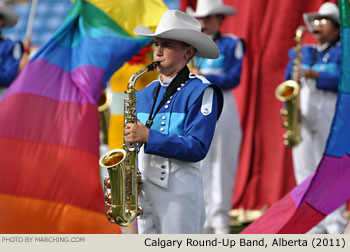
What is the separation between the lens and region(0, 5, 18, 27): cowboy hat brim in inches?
316

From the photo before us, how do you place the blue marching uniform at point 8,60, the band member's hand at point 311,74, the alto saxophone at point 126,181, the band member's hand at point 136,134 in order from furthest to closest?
1. the blue marching uniform at point 8,60
2. the band member's hand at point 311,74
3. the alto saxophone at point 126,181
4. the band member's hand at point 136,134

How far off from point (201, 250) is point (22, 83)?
2.77 meters

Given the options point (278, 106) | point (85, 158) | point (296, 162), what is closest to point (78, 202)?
point (85, 158)

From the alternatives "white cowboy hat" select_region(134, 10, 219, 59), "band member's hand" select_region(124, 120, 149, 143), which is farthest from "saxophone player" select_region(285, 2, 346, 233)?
"band member's hand" select_region(124, 120, 149, 143)

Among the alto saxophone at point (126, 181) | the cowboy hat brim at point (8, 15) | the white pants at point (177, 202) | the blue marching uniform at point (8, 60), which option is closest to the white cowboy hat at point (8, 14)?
the cowboy hat brim at point (8, 15)

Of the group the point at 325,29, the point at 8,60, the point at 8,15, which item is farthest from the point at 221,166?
the point at 8,15

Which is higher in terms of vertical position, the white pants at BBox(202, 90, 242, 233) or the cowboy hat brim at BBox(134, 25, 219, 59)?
the cowboy hat brim at BBox(134, 25, 219, 59)

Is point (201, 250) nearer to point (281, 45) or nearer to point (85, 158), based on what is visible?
point (85, 158)

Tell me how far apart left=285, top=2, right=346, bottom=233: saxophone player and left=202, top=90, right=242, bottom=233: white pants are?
0.66 meters

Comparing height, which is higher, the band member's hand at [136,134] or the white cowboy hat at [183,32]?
the white cowboy hat at [183,32]

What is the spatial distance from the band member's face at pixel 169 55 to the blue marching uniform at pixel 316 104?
3.09 m

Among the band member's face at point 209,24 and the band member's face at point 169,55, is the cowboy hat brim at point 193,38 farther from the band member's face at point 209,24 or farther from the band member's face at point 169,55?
the band member's face at point 209,24

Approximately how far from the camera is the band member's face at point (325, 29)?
24.4 ft

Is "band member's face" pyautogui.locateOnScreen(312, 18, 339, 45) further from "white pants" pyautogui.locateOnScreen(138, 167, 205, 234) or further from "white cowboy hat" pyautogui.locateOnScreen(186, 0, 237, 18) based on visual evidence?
"white pants" pyautogui.locateOnScreen(138, 167, 205, 234)
